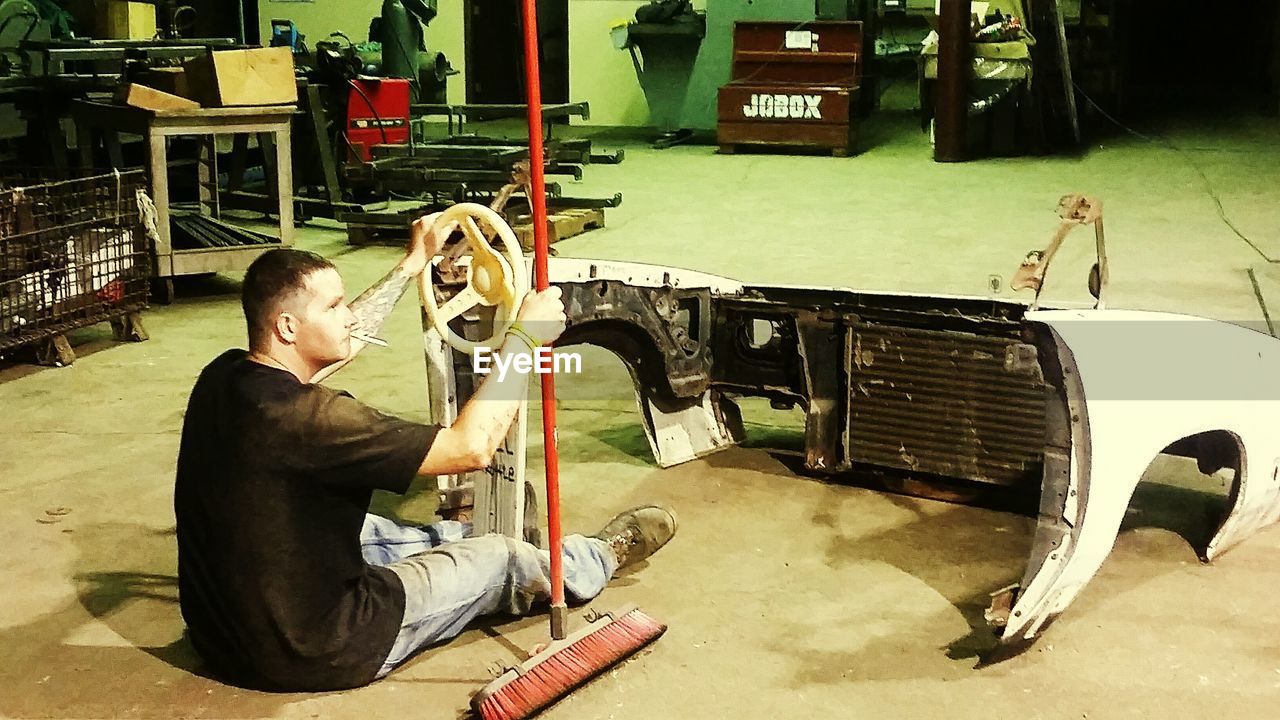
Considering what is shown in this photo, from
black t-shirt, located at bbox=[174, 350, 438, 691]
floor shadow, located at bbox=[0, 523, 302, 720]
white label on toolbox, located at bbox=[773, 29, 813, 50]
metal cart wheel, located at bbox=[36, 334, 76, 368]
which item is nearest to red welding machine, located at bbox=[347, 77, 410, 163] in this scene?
white label on toolbox, located at bbox=[773, 29, 813, 50]

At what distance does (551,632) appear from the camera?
3.14 m

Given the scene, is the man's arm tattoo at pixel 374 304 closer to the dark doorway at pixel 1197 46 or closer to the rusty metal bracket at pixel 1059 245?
the rusty metal bracket at pixel 1059 245

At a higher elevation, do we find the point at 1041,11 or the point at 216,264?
the point at 1041,11

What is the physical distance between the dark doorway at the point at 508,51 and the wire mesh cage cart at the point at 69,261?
935cm

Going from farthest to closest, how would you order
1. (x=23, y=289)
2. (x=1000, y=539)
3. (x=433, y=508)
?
(x=23, y=289)
(x=433, y=508)
(x=1000, y=539)

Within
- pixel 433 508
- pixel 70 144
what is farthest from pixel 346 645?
pixel 70 144

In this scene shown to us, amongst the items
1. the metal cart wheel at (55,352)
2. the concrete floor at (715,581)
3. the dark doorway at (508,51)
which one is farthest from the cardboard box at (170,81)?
the dark doorway at (508,51)

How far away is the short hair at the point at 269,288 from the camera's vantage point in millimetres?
2779

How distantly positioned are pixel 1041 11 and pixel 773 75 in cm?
248

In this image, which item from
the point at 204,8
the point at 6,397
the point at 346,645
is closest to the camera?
the point at 346,645

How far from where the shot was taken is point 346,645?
288 cm

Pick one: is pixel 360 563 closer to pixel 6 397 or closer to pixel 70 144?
pixel 6 397

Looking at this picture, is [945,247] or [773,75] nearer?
[945,247]

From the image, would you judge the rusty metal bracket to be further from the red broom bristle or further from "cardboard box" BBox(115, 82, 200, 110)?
"cardboard box" BBox(115, 82, 200, 110)
